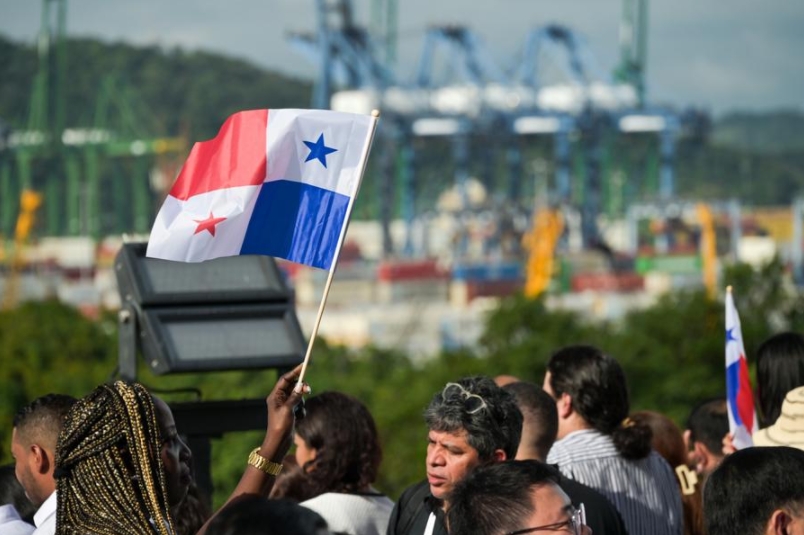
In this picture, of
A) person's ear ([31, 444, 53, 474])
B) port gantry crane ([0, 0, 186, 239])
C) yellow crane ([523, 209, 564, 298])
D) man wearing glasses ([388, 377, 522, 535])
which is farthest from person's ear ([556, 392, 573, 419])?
port gantry crane ([0, 0, 186, 239])

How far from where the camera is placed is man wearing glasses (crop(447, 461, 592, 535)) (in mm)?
2205

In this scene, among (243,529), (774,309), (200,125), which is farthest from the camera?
(200,125)

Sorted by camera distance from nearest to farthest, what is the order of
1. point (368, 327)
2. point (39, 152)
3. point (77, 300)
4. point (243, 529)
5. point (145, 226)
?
1. point (243, 529)
2. point (368, 327)
3. point (77, 300)
4. point (39, 152)
5. point (145, 226)

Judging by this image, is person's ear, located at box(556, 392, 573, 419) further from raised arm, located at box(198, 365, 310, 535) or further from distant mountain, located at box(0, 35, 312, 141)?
distant mountain, located at box(0, 35, 312, 141)

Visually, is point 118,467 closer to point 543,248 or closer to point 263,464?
point 263,464

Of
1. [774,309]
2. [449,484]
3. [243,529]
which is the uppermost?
[243,529]

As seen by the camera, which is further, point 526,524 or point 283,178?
point 283,178

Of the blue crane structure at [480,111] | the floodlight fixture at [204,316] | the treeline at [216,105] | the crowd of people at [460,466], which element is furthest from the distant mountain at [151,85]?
the crowd of people at [460,466]

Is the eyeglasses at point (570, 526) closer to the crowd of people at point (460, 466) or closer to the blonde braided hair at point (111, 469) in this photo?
the crowd of people at point (460, 466)

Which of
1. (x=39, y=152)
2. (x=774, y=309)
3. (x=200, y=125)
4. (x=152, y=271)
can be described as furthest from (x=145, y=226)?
(x=152, y=271)

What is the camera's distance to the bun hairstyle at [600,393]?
348cm

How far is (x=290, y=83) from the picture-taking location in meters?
137

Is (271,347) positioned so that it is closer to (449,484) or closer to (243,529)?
(449,484)

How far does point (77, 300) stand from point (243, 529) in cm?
6399
